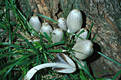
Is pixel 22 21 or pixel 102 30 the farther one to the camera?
pixel 22 21

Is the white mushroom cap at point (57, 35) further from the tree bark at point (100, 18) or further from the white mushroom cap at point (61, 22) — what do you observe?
the tree bark at point (100, 18)

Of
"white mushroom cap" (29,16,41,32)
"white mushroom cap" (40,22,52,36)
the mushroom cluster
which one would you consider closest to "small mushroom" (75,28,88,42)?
the mushroom cluster

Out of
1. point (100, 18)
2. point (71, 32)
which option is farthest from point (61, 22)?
point (100, 18)

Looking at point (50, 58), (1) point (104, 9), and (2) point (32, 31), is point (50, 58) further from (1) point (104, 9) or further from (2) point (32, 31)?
(1) point (104, 9)

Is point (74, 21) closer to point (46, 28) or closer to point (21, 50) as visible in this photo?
point (46, 28)

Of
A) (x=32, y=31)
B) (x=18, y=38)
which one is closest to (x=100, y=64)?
(x=32, y=31)

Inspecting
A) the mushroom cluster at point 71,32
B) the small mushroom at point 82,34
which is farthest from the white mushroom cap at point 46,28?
the small mushroom at point 82,34

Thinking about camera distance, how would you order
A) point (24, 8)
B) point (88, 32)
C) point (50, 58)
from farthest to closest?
1. point (24, 8)
2. point (88, 32)
3. point (50, 58)

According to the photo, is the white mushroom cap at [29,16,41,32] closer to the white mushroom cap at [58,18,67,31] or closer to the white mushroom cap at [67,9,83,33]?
the white mushroom cap at [58,18,67,31]
